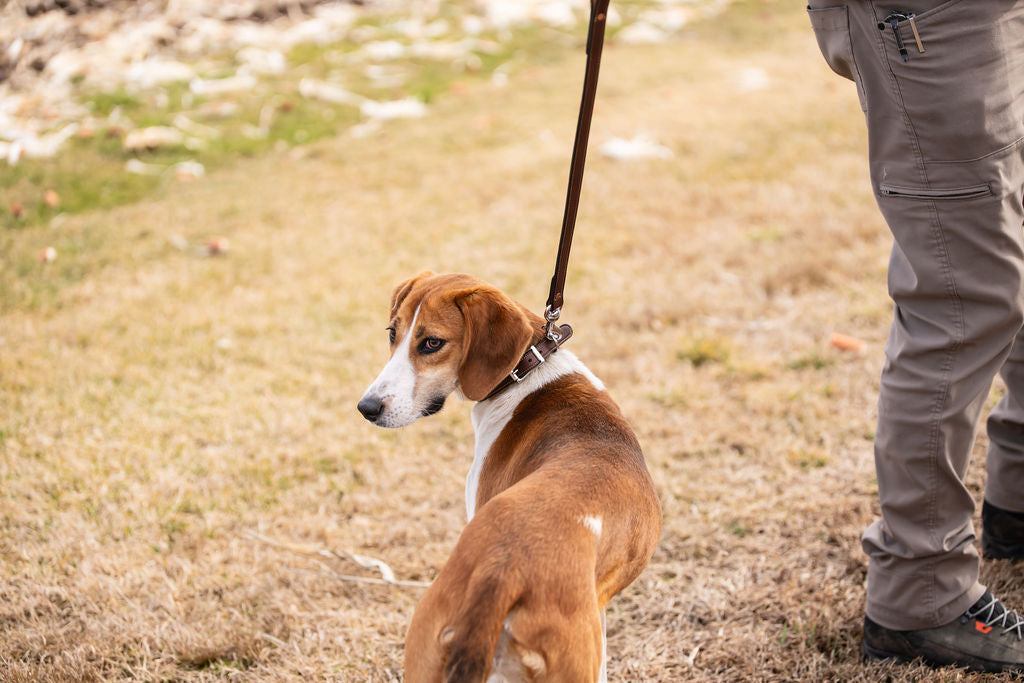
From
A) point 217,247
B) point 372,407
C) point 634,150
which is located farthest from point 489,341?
point 634,150

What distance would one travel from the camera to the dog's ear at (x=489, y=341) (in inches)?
101

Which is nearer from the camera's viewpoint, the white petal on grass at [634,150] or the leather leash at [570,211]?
the leather leash at [570,211]

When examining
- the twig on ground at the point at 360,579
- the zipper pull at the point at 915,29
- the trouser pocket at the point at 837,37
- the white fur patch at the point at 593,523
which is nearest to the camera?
the white fur patch at the point at 593,523

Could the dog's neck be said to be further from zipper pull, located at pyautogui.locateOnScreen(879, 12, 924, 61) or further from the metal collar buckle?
zipper pull, located at pyautogui.locateOnScreen(879, 12, 924, 61)

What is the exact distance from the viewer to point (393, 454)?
4.17 meters

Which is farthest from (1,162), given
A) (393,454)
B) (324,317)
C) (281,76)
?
(393,454)

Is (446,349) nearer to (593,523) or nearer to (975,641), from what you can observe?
(593,523)

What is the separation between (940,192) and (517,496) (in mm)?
1485

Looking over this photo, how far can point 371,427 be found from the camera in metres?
4.36

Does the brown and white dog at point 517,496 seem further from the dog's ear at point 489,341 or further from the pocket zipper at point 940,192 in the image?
the pocket zipper at point 940,192

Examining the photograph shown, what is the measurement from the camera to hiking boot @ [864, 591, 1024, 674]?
257 cm

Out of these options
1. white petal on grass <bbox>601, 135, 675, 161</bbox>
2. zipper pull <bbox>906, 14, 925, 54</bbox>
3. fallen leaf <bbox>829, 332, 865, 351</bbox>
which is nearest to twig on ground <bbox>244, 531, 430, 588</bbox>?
zipper pull <bbox>906, 14, 925, 54</bbox>

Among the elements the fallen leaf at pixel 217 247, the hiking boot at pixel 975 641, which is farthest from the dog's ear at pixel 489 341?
the fallen leaf at pixel 217 247

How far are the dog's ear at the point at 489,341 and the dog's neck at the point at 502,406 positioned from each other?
0.40ft
